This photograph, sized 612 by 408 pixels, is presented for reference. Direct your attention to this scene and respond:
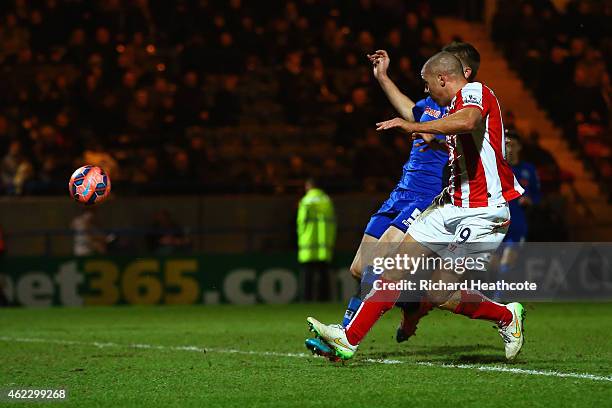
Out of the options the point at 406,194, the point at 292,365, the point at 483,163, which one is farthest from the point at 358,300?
the point at 483,163

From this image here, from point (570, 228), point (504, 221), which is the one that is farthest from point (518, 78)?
point (504, 221)

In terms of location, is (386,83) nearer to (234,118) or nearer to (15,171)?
(15,171)

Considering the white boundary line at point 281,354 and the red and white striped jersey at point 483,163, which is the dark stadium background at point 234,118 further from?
the red and white striped jersey at point 483,163

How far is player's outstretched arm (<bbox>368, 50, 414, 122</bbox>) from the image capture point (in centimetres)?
880

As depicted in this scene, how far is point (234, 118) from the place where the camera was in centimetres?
1902

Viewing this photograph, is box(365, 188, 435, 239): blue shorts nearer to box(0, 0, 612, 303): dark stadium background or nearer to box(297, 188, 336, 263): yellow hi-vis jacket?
box(297, 188, 336, 263): yellow hi-vis jacket

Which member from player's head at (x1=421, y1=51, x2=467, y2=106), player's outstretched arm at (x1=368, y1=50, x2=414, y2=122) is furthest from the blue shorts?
player's head at (x1=421, y1=51, x2=467, y2=106)

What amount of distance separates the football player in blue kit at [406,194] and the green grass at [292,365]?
0.60 meters

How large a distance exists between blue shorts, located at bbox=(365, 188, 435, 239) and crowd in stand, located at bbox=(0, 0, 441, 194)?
8.89 metres

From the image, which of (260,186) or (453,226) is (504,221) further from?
(260,186)

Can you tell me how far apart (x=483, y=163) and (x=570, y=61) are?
13703 millimetres

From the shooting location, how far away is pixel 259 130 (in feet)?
62.5

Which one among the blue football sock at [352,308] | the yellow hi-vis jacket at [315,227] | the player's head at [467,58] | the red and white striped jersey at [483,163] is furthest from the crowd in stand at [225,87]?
the red and white striped jersey at [483,163]

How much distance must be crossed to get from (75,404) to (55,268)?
11196 mm
